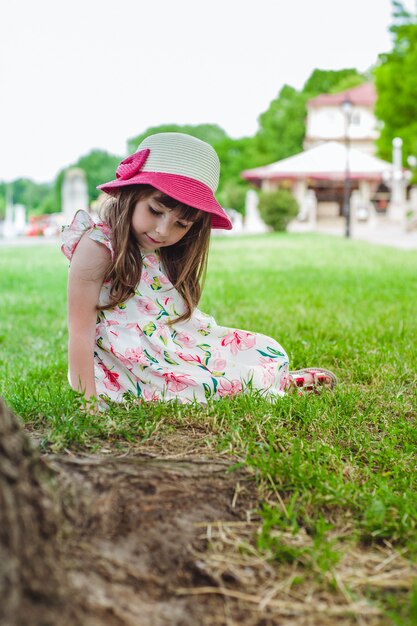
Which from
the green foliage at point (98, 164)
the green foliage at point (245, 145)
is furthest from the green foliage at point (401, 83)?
the green foliage at point (98, 164)

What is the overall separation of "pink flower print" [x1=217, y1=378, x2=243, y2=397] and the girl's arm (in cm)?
49

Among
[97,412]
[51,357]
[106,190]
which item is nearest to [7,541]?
[97,412]

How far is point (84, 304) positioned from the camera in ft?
8.63

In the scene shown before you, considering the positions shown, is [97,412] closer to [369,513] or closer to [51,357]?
[369,513]

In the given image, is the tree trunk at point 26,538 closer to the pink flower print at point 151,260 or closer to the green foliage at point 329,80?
the pink flower print at point 151,260

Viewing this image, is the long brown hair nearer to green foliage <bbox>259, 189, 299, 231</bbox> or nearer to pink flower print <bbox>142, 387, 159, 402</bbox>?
pink flower print <bbox>142, 387, 159, 402</bbox>

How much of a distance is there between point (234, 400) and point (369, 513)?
0.95 m

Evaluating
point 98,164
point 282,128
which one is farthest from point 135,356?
point 98,164

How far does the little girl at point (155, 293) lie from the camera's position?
8.59 ft

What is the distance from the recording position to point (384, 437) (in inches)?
96.2

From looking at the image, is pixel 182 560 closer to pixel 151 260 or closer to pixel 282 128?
pixel 151 260

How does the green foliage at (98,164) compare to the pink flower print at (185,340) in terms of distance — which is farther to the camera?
the green foliage at (98,164)

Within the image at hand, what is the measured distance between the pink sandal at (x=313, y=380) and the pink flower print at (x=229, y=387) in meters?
0.30

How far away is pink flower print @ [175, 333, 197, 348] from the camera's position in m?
2.84
